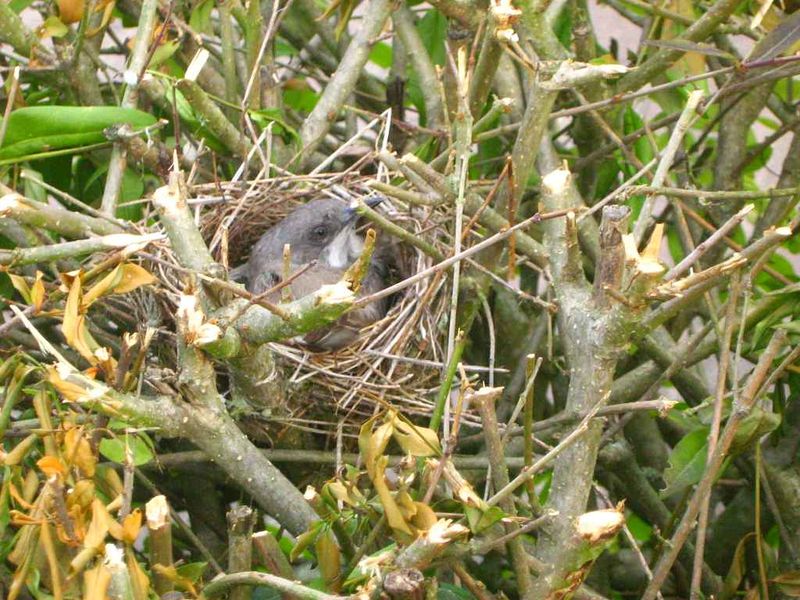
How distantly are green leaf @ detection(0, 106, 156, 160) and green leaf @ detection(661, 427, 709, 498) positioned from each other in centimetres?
93

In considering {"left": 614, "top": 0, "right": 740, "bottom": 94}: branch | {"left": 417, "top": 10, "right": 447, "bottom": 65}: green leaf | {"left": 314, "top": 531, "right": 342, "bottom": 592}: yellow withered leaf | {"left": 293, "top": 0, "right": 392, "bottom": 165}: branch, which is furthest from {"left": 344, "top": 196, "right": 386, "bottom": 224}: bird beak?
{"left": 314, "top": 531, "right": 342, "bottom": 592}: yellow withered leaf

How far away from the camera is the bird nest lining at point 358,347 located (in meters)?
2.01

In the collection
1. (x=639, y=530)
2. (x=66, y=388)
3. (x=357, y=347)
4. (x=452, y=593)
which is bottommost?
(x=639, y=530)

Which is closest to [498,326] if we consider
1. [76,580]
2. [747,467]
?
[747,467]

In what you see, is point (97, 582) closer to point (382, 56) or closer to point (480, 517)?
point (480, 517)

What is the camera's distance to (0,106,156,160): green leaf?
1.68 m

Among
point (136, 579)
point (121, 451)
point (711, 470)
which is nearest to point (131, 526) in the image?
point (136, 579)

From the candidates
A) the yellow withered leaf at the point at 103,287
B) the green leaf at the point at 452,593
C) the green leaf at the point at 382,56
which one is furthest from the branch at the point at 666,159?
the green leaf at the point at 382,56

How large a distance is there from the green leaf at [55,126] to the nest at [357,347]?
0.26 m

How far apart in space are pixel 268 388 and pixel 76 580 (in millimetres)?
552

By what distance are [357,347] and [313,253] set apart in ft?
1.47

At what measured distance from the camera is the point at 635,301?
1261mm

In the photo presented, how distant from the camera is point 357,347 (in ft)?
7.18

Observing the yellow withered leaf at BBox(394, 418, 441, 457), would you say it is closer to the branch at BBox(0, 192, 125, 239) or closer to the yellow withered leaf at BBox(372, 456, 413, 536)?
the yellow withered leaf at BBox(372, 456, 413, 536)
